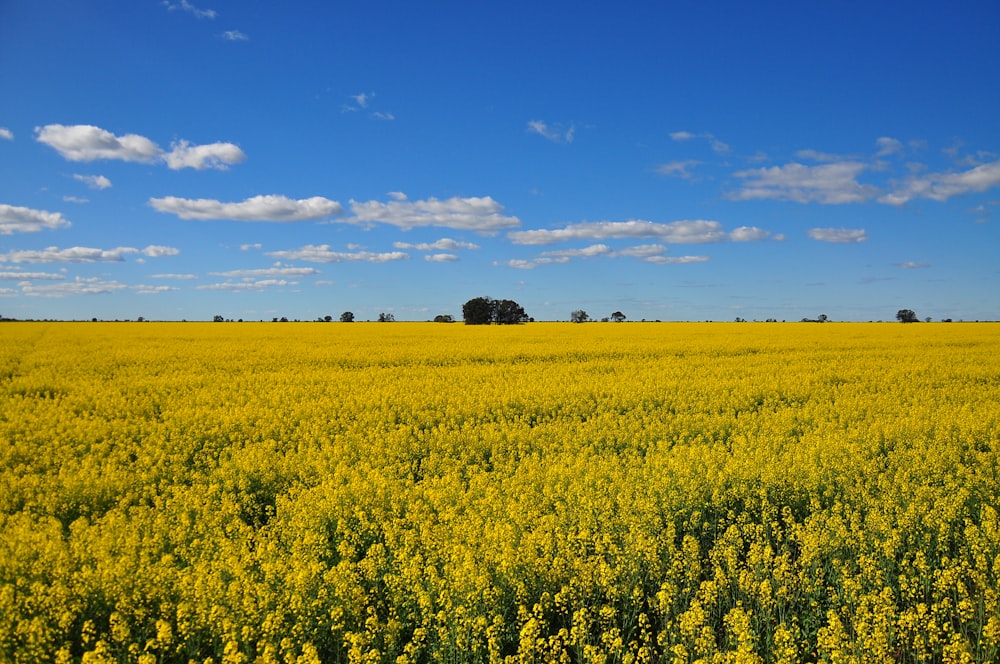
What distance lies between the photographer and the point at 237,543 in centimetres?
584

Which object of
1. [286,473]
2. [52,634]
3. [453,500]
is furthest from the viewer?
[286,473]

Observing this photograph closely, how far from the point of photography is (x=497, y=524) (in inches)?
235

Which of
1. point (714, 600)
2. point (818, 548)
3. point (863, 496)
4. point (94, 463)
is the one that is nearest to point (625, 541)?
point (714, 600)

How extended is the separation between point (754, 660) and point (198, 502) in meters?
6.59

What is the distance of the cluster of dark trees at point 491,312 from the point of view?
77.4m

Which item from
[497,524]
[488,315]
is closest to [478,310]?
[488,315]

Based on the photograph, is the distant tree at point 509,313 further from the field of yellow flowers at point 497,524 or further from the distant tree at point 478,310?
the field of yellow flowers at point 497,524

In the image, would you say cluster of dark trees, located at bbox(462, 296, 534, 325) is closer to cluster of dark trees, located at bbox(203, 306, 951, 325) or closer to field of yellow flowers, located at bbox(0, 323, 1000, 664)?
cluster of dark trees, located at bbox(203, 306, 951, 325)

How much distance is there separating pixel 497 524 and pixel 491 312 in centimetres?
7269

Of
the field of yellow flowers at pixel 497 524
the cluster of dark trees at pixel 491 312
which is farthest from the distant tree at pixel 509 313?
the field of yellow flowers at pixel 497 524

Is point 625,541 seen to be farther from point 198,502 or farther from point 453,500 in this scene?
point 198,502

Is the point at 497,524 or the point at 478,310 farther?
the point at 478,310

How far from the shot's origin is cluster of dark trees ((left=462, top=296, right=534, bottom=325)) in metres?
77.4

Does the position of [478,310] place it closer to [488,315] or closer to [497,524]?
[488,315]
